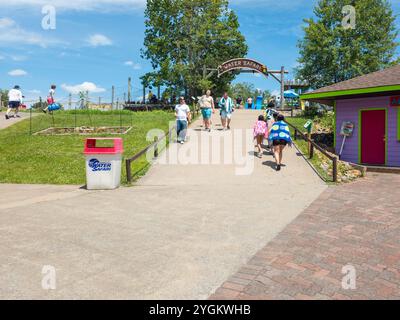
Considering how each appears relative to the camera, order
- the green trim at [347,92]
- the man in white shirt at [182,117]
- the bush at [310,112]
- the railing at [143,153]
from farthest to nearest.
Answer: the bush at [310,112] → the man in white shirt at [182,117] → the green trim at [347,92] → the railing at [143,153]

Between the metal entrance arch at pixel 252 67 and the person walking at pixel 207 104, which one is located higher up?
the metal entrance arch at pixel 252 67

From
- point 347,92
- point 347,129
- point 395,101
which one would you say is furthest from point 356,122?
point 395,101

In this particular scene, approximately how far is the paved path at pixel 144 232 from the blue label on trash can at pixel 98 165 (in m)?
0.67

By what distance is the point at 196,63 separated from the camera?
41.2m

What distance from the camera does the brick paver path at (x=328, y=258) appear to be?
3.75 meters

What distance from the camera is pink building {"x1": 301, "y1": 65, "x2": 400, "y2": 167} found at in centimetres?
1416

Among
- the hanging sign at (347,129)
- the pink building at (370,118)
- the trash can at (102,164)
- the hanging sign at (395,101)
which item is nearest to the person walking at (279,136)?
the trash can at (102,164)

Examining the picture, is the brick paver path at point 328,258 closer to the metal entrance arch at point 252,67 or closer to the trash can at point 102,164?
the trash can at point 102,164

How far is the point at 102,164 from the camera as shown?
916cm

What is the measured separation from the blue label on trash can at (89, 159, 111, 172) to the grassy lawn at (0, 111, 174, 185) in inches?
51.9

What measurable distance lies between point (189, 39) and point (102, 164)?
112 ft

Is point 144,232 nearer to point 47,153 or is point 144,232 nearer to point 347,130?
point 47,153
